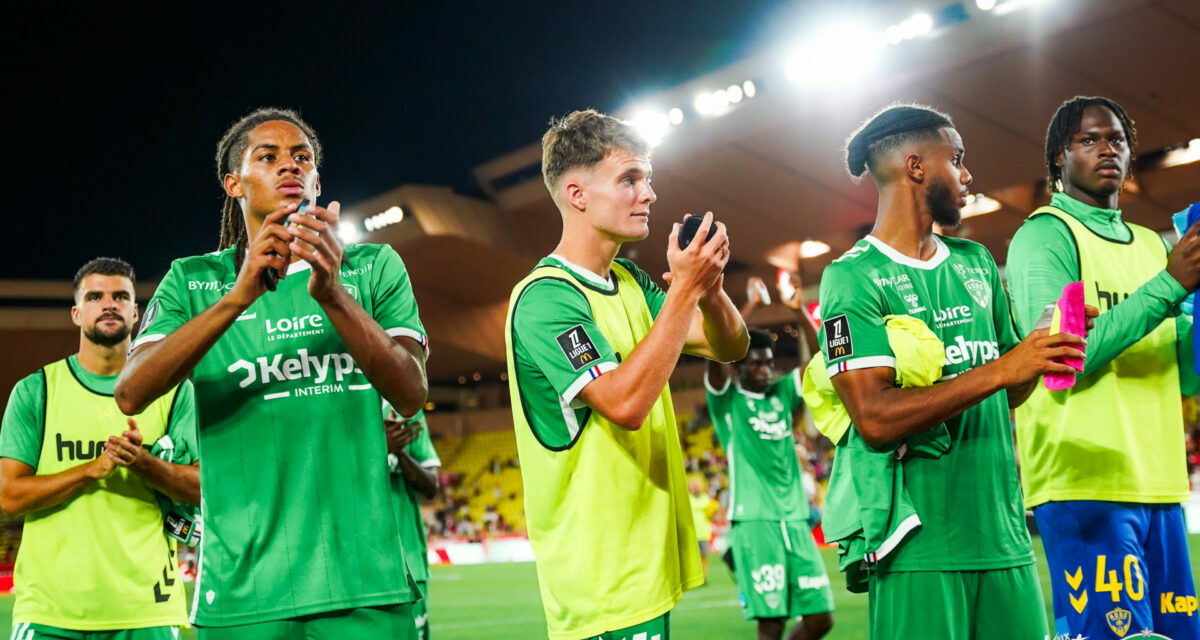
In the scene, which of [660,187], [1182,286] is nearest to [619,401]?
[1182,286]

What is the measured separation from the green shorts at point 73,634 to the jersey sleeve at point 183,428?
729 mm

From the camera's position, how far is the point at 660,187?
27250 mm

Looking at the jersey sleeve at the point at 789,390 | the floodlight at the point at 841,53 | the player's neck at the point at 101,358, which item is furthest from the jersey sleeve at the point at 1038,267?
the floodlight at the point at 841,53

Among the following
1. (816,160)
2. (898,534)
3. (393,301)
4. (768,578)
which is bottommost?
(768,578)

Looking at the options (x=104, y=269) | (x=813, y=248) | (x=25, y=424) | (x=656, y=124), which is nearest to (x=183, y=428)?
(x=25, y=424)

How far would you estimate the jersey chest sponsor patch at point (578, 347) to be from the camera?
2705mm

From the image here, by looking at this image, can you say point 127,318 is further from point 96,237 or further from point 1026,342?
point 96,237

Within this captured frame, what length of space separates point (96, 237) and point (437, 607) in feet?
76.8

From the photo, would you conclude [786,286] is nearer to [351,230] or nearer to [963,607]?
[963,607]

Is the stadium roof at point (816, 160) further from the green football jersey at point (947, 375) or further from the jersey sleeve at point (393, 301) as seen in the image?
the jersey sleeve at point (393, 301)

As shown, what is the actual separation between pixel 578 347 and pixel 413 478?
2.90 meters

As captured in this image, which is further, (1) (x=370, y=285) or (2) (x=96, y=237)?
(2) (x=96, y=237)

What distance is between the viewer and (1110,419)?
3371 millimetres

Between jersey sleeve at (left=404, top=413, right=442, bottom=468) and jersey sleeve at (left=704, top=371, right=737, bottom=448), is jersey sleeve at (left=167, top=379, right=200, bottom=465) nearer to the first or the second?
jersey sleeve at (left=404, top=413, right=442, bottom=468)
